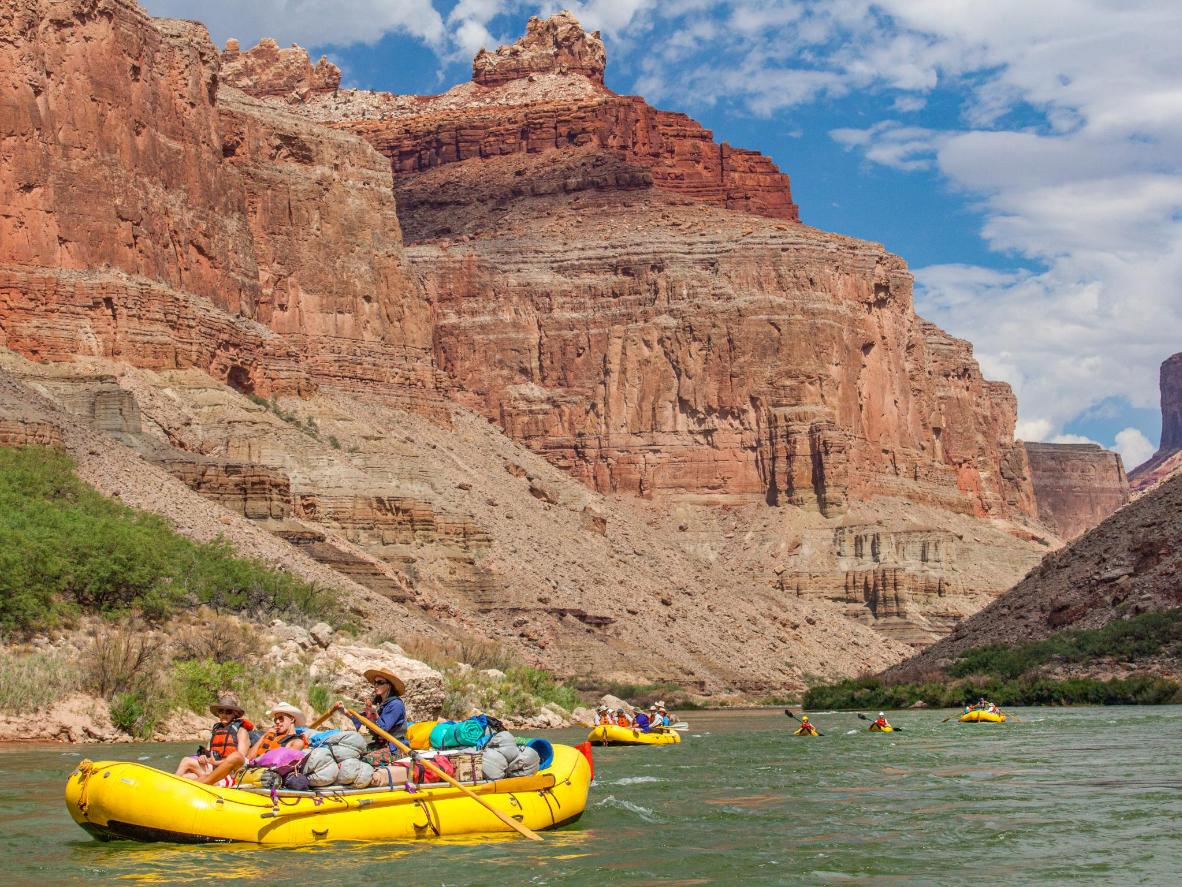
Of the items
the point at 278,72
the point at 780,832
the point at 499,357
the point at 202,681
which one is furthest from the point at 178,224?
the point at 278,72

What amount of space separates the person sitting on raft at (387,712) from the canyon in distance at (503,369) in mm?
32501

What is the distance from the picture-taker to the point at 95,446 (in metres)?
60.9

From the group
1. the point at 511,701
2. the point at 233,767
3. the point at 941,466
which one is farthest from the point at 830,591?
the point at 233,767

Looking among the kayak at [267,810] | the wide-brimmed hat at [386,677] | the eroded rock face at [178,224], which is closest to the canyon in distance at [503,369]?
the eroded rock face at [178,224]

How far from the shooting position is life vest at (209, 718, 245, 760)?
24.1 metres

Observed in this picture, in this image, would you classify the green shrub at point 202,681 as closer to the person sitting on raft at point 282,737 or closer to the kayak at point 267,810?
the person sitting on raft at point 282,737

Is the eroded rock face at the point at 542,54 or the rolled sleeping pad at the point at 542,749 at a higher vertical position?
the eroded rock face at the point at 542,54

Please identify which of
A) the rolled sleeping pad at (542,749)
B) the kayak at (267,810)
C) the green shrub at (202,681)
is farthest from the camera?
the green shrub at (202,681)

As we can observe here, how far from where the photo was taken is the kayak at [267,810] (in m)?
22.6

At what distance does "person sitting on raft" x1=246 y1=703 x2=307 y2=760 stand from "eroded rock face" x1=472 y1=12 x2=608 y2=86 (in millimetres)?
146875

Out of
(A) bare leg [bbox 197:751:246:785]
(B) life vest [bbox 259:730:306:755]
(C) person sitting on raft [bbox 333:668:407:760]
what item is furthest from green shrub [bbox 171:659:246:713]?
(A) bare leg [bbox 197:751:246:785]

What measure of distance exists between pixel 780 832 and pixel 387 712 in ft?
17.8

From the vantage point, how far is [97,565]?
44469mm

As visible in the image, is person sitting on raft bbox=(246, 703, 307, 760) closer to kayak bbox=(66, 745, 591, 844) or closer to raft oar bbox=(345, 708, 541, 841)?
raft oar bbox=(345, 708, 541, 841)
